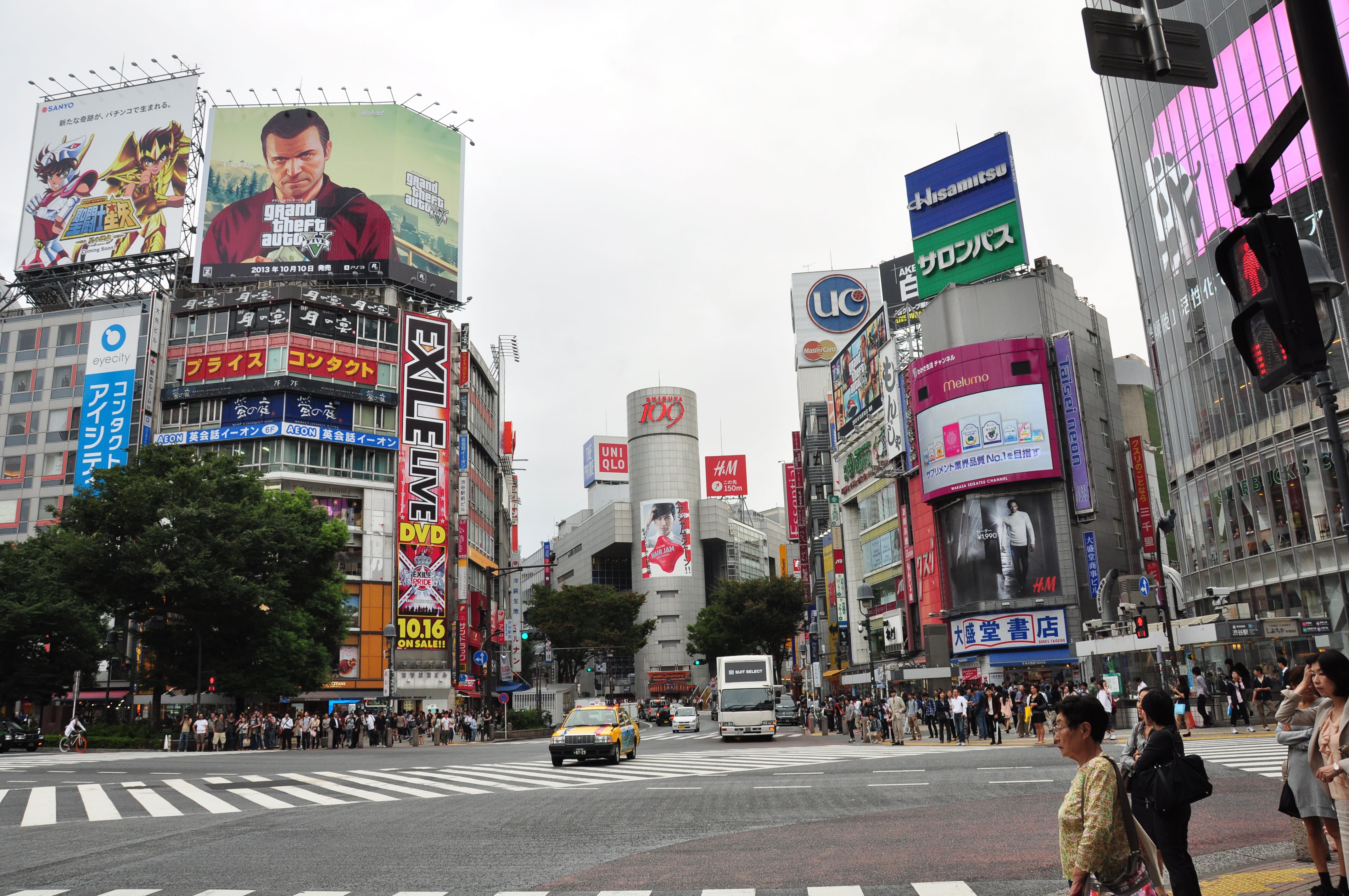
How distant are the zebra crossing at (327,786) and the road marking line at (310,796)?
0.05 m

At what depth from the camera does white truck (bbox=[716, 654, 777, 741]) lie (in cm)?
4116

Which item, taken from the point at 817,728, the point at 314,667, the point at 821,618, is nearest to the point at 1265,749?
the point at 817,728

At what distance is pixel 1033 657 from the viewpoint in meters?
53.4

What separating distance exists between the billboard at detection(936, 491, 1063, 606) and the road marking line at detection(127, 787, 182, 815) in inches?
1743

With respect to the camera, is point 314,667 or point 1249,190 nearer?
point 1249,190

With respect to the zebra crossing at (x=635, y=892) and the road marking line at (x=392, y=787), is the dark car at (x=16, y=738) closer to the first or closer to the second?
the road marking line at (x=392, y=787)

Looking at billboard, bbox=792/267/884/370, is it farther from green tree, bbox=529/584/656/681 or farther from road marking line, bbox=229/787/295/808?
road marking line, bbox=229/787/295/808

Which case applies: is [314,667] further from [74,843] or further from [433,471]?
[74,843]

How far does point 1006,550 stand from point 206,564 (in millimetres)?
39786

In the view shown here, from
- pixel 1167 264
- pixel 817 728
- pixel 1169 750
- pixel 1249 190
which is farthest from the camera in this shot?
pixel 817 728

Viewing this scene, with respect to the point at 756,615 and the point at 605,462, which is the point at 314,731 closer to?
the point at 756,615

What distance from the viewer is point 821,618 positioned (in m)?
88.4

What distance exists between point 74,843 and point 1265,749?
2103 cm

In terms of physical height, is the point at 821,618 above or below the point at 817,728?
above
